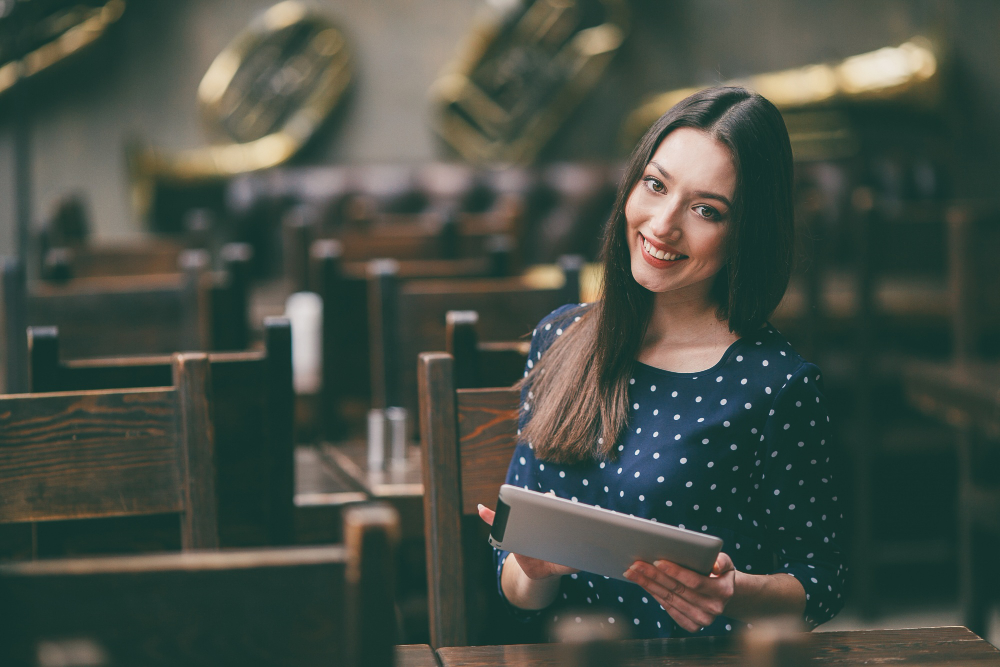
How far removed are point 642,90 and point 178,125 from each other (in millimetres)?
2891

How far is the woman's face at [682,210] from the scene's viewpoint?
109cm

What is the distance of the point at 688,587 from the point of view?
3.07 ft

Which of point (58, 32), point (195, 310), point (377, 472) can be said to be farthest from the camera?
point (58, 32)

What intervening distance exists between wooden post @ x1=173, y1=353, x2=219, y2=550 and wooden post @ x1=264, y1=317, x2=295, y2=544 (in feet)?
0.81

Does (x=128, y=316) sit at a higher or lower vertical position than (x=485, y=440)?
higher

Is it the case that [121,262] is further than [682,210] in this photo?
Yes

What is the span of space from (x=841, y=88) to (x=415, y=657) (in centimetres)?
442

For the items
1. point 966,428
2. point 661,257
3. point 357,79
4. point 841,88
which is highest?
point 357,79

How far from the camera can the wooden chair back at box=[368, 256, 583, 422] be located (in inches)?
80.3

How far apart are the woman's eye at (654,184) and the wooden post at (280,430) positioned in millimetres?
546

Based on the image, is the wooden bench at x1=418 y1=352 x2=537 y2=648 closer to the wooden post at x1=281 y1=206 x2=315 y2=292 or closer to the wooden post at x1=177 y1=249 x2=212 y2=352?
the wooden post at x1=177 y1=249 x2=212 y2=352

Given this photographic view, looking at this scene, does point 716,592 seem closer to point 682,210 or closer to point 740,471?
point 740,471

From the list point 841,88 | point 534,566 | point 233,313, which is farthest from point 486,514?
point 841,88

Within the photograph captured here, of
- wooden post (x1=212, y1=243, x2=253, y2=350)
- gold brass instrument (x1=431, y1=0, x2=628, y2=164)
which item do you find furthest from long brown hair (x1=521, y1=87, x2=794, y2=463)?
gold brass instrument (x1=431, y1=0, x2=628, y2=164)
